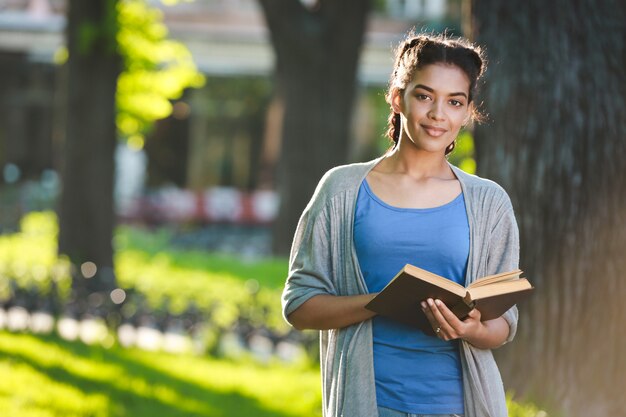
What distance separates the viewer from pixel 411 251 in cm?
321

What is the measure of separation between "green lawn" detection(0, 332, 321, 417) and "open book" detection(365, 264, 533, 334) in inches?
168

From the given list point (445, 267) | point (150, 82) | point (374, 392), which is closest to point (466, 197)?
point (445, 267)

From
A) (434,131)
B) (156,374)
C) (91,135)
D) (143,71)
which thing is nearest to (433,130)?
(434,131)

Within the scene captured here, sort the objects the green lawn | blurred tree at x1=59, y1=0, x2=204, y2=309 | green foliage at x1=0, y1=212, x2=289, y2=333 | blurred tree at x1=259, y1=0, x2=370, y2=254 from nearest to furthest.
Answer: the green lawn
green foliage at x1=0, y1=212, x2=289, y2=333
blurred tree at x1=259, y1=0, x2=370, y2=254
blurred tree at x1=59, y1=0, x2=204, y2=309

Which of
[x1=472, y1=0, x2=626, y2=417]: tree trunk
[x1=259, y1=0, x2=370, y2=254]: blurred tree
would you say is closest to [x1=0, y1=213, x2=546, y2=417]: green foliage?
[x1=472, y1=0, x2=626, y2=417]: tree trunk

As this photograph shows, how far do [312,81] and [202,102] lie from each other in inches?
599

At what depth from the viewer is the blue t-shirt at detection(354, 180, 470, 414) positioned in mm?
3207

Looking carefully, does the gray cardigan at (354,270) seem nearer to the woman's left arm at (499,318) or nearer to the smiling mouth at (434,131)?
the woman's left arm at (499,318)

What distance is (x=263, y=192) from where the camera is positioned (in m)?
28.5

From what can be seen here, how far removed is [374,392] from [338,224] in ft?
1.55

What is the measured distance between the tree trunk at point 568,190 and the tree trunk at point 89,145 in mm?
8170

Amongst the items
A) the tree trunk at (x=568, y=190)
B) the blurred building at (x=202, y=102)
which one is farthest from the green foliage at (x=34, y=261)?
the tree trunk at (x=568, y=190)

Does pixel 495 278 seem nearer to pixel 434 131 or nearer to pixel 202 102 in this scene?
pixel 434 131

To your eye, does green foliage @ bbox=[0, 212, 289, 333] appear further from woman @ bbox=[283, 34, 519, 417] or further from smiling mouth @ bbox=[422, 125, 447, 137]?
smiling mouth @ bbox=[422, 125, 447, 137]
